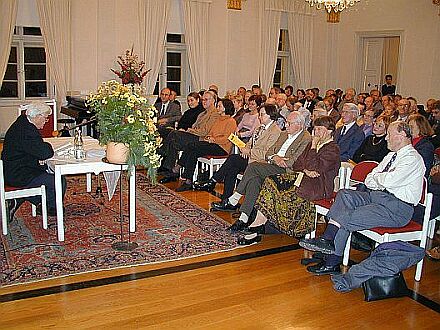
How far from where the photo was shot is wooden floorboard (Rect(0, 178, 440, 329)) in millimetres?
3271

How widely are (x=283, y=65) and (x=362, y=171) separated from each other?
31.7ft

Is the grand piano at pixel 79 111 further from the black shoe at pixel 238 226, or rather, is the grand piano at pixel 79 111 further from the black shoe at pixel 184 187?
the black shoe at pixel 238 226

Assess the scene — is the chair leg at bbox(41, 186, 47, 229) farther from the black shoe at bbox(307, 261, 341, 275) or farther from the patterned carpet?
the black shoe at bbox(307, 261, 341, 275)

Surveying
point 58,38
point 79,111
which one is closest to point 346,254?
point 79,111

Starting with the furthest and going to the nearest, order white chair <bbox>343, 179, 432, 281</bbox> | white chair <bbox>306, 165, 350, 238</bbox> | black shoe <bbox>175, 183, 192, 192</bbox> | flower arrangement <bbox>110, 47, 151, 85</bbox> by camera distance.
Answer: flower arrangement <bbox>110, 47, 151, 85</bbox>
black shoe <bbox>175, 183, 192, 192</bbox>
white chair <bbox>306, 165, 350, 238</bbox>
white chair <bbox>343, 179, 432, 281</bbox>

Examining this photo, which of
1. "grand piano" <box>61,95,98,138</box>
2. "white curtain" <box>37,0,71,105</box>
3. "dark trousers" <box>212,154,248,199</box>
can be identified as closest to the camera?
"dark trousers" <box>212,154,248,199</box>

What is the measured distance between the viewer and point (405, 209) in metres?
3.87

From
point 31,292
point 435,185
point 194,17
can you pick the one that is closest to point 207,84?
point 194,17

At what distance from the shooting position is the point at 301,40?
44.3 feet

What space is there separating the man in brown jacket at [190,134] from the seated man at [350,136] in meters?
1.85

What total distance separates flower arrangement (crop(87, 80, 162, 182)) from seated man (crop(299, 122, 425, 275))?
1583 mm

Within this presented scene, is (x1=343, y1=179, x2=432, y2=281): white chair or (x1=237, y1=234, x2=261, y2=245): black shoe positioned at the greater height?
(x1=343, y1=179, x2=432, y2=281): white chair

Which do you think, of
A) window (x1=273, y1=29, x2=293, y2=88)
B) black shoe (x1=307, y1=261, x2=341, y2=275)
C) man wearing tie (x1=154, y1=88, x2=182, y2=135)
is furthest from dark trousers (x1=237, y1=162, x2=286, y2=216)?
window (x1=273, y1=29, x2=293, y2=88)

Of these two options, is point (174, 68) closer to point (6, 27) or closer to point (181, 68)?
point (181, 68)
